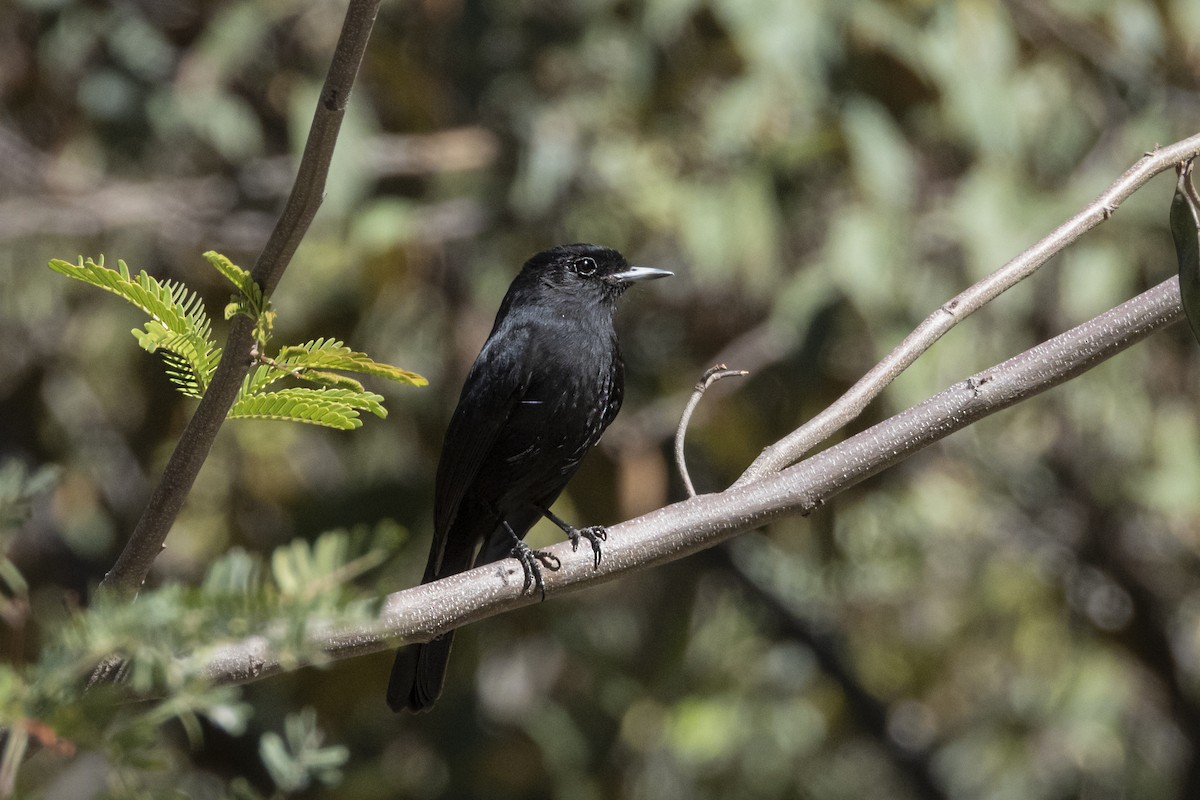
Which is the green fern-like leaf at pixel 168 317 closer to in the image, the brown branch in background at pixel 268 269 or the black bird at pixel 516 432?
the brown branch in background at pixel 268 269

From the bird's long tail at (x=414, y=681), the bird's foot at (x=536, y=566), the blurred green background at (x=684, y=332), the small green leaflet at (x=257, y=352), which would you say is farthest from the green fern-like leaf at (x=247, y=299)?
the blurred green background at (x=684, y=332)

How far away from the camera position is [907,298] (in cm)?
502

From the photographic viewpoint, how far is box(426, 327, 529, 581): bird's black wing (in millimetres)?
4051

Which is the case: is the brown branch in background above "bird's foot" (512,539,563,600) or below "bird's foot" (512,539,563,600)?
above

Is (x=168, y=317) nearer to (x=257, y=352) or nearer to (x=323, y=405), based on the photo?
(x=257, y=352)

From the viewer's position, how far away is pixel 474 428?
4.11 meters

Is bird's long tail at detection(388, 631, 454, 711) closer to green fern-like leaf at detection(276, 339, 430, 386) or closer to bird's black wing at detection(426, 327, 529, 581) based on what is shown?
bird's black wing at detection(426, 327, 529, 581)

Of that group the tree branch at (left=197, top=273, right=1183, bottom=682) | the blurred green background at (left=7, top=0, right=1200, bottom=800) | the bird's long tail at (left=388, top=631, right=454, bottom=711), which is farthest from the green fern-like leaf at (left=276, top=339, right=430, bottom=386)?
the blurred green background at (left=7, top=0, right=1200, bottom=800)

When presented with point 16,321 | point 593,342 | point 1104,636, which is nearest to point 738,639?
point 1104,636

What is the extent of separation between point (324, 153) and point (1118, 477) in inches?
201

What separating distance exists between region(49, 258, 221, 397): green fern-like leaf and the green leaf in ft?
4.91

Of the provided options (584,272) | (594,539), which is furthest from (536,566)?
(584,272)

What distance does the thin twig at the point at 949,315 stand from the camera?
263 cm

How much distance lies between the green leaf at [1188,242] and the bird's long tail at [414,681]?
2257 mm
